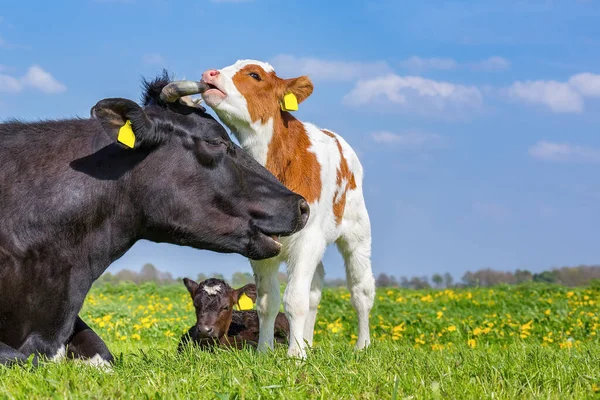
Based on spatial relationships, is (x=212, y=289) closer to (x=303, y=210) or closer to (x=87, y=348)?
(x=87, y=348)

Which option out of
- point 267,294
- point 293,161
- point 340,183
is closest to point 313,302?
point 267,294

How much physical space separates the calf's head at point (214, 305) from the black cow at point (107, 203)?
2918mm

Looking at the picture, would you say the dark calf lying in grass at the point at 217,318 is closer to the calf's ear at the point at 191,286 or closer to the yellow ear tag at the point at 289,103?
the calf's ear at the point at 191,286

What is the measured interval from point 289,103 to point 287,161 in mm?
593

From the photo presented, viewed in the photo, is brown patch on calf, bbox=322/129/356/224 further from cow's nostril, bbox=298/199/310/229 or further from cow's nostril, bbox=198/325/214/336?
cow's nostril, bbox=298/199/310/229

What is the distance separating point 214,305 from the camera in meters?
9.13

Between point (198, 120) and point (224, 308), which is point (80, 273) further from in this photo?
point (224, 308)

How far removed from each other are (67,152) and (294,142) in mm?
2823

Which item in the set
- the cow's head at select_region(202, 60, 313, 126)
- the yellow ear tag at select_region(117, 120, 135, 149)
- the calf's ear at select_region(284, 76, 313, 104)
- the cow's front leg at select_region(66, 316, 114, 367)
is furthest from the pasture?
the calf's ear at select_region(284, 76, 313, 104)

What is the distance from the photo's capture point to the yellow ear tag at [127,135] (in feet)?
18.0

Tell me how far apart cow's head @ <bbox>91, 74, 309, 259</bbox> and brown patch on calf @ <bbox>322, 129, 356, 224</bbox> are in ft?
8.43

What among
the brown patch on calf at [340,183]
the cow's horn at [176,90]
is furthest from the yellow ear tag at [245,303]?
the cow's horn at [176,90]

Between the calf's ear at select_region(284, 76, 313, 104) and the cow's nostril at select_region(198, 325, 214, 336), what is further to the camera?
the cow's nostril at select_region(198, 325, 214, 336)

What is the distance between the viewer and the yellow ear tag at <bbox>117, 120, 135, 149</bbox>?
5484mm
